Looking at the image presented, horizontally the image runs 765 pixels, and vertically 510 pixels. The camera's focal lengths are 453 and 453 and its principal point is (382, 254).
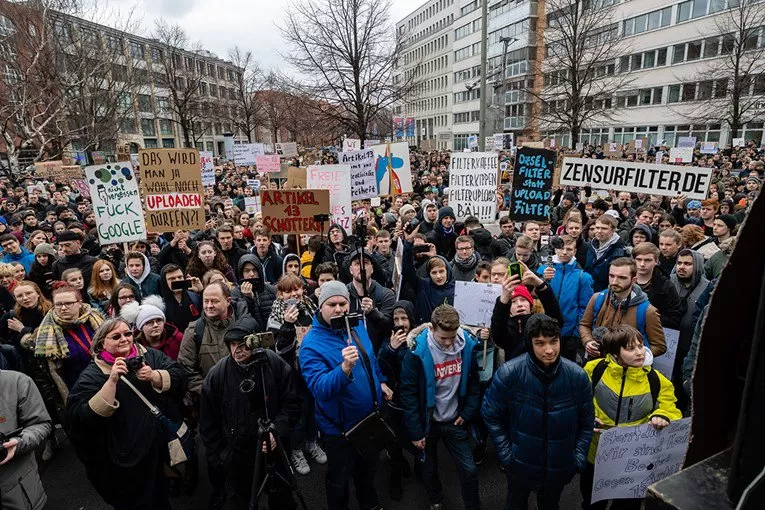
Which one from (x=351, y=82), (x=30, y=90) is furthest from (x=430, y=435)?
(x=30, y=90)

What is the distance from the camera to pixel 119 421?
120 inches

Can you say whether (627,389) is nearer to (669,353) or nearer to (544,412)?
(544,412)

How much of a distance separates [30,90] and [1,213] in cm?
1020

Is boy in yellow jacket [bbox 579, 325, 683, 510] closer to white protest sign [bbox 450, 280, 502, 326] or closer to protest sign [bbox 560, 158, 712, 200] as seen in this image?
white protest sign [bbox 450, 280, 502, 326]

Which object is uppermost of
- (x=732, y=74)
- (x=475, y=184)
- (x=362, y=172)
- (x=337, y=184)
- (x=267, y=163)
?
(x=732, y=74)

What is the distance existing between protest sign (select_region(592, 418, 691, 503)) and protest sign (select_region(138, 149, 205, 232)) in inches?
255

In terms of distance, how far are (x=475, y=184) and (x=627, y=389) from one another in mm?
6143

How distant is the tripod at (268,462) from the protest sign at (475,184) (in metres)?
6.44

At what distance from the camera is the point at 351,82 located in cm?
2158

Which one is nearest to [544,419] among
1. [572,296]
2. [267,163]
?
[572,296]

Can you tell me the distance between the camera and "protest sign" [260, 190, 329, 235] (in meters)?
6.88

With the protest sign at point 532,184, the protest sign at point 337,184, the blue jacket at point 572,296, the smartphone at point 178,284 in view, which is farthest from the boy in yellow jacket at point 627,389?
the protest sign at point 337,184

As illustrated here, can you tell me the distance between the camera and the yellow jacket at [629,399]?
313cm

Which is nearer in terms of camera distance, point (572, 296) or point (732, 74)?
point (572, 296)
